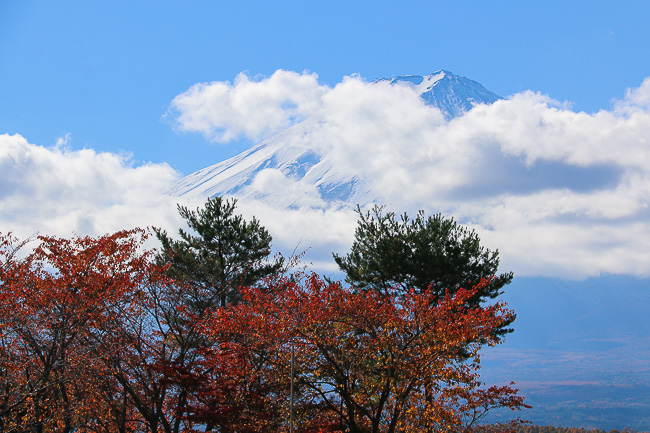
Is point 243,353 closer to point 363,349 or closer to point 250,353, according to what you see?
point 250,353

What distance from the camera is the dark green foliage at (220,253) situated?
23.0m

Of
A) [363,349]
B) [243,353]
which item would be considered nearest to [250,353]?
[243,353]

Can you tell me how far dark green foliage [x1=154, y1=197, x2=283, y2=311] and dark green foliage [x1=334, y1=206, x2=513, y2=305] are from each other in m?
4.80

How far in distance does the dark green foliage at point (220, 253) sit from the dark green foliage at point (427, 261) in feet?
15.8

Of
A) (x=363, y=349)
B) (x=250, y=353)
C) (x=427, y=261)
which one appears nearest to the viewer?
(x=363, y=349)

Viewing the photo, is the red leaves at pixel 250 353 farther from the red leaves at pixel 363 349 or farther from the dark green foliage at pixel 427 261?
the dark green foliage at pixel 427 261

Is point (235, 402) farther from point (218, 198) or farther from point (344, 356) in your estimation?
point (218, 198)

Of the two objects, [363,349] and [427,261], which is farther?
[427,261]

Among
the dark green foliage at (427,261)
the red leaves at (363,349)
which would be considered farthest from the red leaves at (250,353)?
the dark green foliage at (427,261)

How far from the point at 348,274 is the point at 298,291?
853 cm

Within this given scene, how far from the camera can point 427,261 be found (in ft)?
70.2

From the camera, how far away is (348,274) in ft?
79.8

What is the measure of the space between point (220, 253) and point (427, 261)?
931cm

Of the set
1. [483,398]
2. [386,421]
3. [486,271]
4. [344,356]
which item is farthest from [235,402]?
[486,271]
